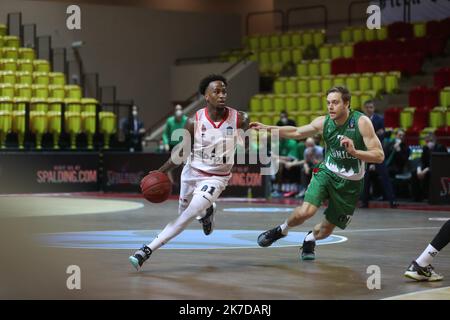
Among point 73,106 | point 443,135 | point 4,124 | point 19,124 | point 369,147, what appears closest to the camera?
point 369,147

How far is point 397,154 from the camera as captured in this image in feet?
69.8

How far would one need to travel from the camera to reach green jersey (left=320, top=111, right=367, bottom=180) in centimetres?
1009

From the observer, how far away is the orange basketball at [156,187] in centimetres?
951

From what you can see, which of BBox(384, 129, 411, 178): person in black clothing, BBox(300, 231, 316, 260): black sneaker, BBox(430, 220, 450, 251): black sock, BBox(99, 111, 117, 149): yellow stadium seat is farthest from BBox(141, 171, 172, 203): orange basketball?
BBox(99, 111, 117, 149): yellow stadium seat

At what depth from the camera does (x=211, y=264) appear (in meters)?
9.89

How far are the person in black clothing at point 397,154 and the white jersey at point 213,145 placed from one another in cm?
1179

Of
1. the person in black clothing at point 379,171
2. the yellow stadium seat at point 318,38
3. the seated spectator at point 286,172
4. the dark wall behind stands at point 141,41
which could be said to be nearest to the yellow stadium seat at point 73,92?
the dark wall behind stands at point 141,41

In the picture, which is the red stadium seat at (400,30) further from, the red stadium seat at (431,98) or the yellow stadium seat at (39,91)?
the yellow stadium seat at (39,91)

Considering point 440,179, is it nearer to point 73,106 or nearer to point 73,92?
point 73,106

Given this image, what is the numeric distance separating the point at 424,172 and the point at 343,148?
1061cm

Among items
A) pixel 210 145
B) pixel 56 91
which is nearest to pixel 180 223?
pixel 210 145

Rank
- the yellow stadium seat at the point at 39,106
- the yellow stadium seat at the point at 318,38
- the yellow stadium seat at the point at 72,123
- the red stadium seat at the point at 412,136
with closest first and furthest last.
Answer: the red stadium seat at the point at 412,136, the yellow stadium seat at the point at 39,106, the yellow stadium seat at the point at 72,123, the yellow stadium seat at the point at 318,38

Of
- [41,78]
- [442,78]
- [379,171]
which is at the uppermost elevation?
[41,78]
